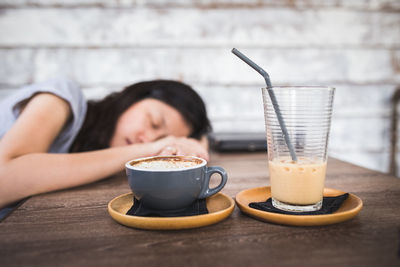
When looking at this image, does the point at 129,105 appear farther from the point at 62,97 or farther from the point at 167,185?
the point at 167,185

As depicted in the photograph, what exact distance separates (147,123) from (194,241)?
939mm

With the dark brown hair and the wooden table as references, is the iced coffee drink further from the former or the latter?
the dark brown hair

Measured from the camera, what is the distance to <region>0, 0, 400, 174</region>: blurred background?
6.03 feet

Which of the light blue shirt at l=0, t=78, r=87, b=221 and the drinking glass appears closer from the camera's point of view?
the drinking glass

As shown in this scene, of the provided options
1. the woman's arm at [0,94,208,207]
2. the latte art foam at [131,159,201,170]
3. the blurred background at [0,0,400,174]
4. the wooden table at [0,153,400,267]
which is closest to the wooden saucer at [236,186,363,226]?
the wooden table at [0,153,400,267]

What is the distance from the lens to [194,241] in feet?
1.62

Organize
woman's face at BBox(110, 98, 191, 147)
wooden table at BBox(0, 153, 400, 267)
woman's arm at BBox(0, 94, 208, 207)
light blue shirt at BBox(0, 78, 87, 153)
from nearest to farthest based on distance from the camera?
wooden table at BBox(0, 153, 400, 267) < woman's arm at BBox(0, 94, 208, 207) < light blue shirt at BBox(0, 78, 87, 153) < woman's face at BBox(110, 98, 191, 147)

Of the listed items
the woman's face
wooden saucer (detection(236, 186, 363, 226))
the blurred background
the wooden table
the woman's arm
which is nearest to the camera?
the wooden table

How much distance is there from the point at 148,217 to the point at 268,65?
1.64m

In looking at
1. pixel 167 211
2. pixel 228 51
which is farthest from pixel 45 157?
pixel 228 51

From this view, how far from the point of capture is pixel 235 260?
43 cm

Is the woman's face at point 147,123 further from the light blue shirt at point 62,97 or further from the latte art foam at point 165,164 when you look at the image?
the latte art foam at point 165,164

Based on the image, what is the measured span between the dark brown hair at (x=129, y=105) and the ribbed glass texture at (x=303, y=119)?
0.83m

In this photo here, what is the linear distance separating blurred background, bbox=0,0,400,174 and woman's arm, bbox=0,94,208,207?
2.56ft
